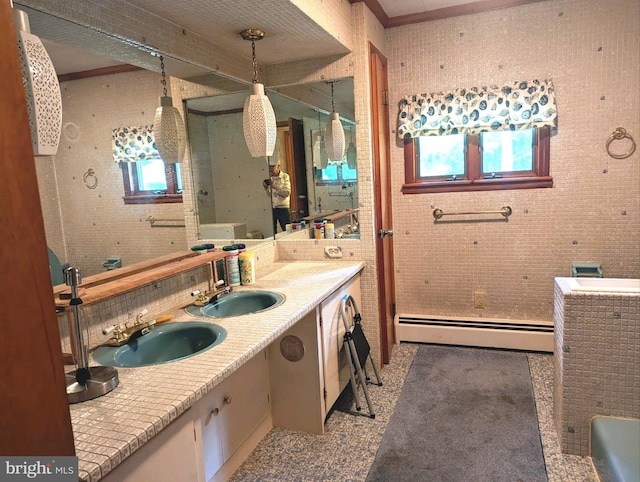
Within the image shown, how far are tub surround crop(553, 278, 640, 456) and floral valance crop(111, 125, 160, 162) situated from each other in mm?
1837

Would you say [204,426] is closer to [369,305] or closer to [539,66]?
[369,305]

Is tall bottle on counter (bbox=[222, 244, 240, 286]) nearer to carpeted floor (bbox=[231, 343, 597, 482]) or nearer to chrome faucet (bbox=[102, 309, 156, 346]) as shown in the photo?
chrome faucet (bbox=[102, 309, 156, 346])

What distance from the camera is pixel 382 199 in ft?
9.72

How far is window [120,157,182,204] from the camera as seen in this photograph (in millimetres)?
1716

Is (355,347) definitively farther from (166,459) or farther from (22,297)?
(22,297)

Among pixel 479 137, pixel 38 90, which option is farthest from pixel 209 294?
pixel 479 137

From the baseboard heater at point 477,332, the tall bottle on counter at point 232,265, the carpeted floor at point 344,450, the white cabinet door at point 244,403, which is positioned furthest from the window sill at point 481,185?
the white cabinet door at point 244,403

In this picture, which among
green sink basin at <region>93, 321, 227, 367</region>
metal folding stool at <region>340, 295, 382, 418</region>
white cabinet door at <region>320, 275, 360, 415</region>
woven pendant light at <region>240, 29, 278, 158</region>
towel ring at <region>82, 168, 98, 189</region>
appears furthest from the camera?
metal folding stool at <region>340, 295, 382, 418</region>

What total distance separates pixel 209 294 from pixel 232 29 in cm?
125

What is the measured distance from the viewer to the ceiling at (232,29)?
145cm

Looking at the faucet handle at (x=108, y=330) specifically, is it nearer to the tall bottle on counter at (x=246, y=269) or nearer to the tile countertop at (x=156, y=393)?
the tile countertop at (x=156, y=393)

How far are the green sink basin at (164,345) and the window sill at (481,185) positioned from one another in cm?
206

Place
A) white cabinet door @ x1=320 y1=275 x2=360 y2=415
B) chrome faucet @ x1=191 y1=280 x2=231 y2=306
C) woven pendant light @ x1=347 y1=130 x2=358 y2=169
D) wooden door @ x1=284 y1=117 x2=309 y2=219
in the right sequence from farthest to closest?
1. wooden door @ x1=284 y1=117 x2=309 y2=219
2. woven pendant light @ x1=347 y1=130 x2=358 y2=169
3. white cabinet door @ x1=320 y1=275 x2=360 y2=415
4. chrome faucet @ x1=191 y1=280 x2=231 y2=306

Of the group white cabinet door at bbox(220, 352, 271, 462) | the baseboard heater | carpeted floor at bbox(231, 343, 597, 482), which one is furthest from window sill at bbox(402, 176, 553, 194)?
white cabinet door at bbox(220, 352, 271, 462)
